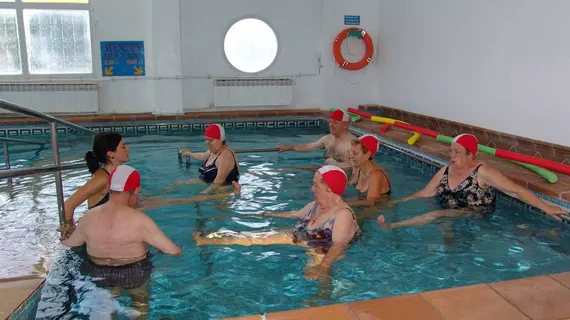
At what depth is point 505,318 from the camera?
247 cm

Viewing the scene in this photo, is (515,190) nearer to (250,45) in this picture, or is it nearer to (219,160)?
(219,160)

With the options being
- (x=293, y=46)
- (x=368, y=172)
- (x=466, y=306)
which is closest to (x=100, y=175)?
(x=368, y=172)

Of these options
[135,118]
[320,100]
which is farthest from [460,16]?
[135,118]

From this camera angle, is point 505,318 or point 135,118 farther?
point 135,118

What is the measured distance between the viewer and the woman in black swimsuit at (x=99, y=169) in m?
4.10

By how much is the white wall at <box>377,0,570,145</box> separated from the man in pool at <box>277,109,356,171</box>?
240cm

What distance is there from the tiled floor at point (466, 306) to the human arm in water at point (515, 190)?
1.70 m

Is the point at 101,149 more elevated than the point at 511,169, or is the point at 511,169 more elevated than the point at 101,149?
the point at 101,149

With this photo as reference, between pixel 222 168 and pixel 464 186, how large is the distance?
2586mm

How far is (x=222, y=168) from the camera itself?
18.7 feet

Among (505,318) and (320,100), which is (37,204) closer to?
(505,318)

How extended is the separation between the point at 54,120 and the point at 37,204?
1957 millimetres

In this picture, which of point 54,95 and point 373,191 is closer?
point 373,191

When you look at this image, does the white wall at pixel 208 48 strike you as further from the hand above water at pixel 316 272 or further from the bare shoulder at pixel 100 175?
the hand above water at pixel 316 272
